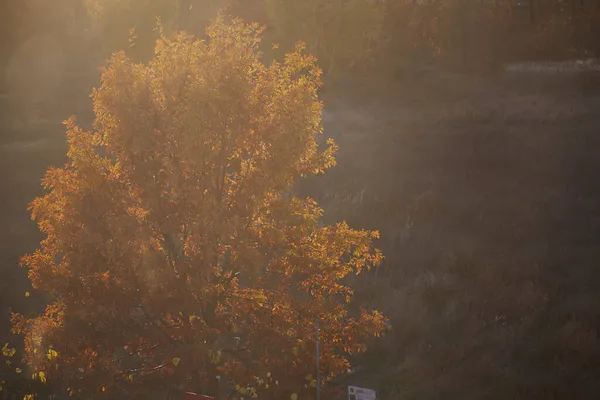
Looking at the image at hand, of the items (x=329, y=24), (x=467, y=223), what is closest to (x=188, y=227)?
(x=467, y=223)

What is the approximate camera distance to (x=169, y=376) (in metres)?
20.0

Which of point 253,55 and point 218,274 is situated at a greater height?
point 253,55

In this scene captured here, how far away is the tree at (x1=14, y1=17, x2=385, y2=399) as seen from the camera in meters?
17.3

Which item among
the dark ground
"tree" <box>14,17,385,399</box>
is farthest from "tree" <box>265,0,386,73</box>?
A: "tree" <box>14,17,385,399</box>

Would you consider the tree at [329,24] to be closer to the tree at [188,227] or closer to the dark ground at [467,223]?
the dark ground at [467,223]

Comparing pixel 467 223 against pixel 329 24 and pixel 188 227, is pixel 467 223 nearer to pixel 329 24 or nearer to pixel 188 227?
pixel 188 227

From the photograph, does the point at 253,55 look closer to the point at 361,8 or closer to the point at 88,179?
the point at 88,179

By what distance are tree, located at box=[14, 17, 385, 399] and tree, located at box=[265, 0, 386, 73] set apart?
41.0 meters

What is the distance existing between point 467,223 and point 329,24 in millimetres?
28044

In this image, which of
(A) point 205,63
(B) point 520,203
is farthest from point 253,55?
(B) point 520,203

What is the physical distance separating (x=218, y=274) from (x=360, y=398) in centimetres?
470

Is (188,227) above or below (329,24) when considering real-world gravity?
below

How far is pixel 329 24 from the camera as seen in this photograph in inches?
2298

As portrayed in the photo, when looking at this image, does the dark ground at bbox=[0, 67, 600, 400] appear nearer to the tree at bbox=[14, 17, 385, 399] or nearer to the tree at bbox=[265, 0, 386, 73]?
the tree at bbox=[265, 0, 386, 73]
